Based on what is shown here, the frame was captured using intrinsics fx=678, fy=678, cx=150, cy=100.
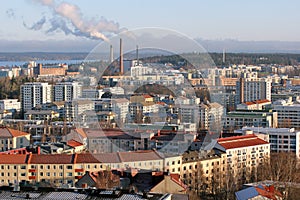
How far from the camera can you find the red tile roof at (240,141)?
8.15 metres

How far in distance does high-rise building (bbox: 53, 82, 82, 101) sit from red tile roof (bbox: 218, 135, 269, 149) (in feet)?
30.0

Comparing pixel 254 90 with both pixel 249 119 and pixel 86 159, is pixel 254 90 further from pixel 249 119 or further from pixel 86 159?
pixel 86 159

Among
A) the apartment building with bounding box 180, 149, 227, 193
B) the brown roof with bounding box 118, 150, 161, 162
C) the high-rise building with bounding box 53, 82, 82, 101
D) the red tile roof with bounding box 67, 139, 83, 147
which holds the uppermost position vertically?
the high-rise building with bounding box 53, 82, 82, 101

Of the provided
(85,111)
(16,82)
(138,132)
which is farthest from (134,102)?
(16,82)

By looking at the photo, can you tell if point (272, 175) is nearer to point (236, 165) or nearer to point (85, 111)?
point (236, 165)

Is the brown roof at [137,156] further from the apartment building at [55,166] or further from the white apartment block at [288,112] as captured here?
the white apartment block at [288,112]

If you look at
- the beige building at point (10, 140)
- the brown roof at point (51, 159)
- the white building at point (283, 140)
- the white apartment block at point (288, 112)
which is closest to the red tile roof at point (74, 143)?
the beige building at point (10, 140)

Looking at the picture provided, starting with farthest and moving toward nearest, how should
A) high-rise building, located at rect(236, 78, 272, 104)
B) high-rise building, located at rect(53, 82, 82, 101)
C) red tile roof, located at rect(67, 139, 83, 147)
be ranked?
high-rise building, located at rect(236, 78, 272, 104) < high-rise building, located at rect(53, 82, 82, 101) < red tile roof, located at rect(67, 139, 83, 147)

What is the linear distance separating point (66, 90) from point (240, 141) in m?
10.1

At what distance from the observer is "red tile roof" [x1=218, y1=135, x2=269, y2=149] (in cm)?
815

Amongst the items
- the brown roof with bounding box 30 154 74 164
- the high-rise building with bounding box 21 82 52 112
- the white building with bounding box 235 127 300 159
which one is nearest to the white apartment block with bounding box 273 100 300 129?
the white building with bounding box 235 127 300 159

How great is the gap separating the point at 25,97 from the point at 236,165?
10610 millimetres

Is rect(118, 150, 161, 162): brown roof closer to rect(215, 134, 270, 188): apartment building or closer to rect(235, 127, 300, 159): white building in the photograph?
rect(215, 134, 270, 188): apartment building

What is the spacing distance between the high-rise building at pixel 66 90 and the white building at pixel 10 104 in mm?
1390
